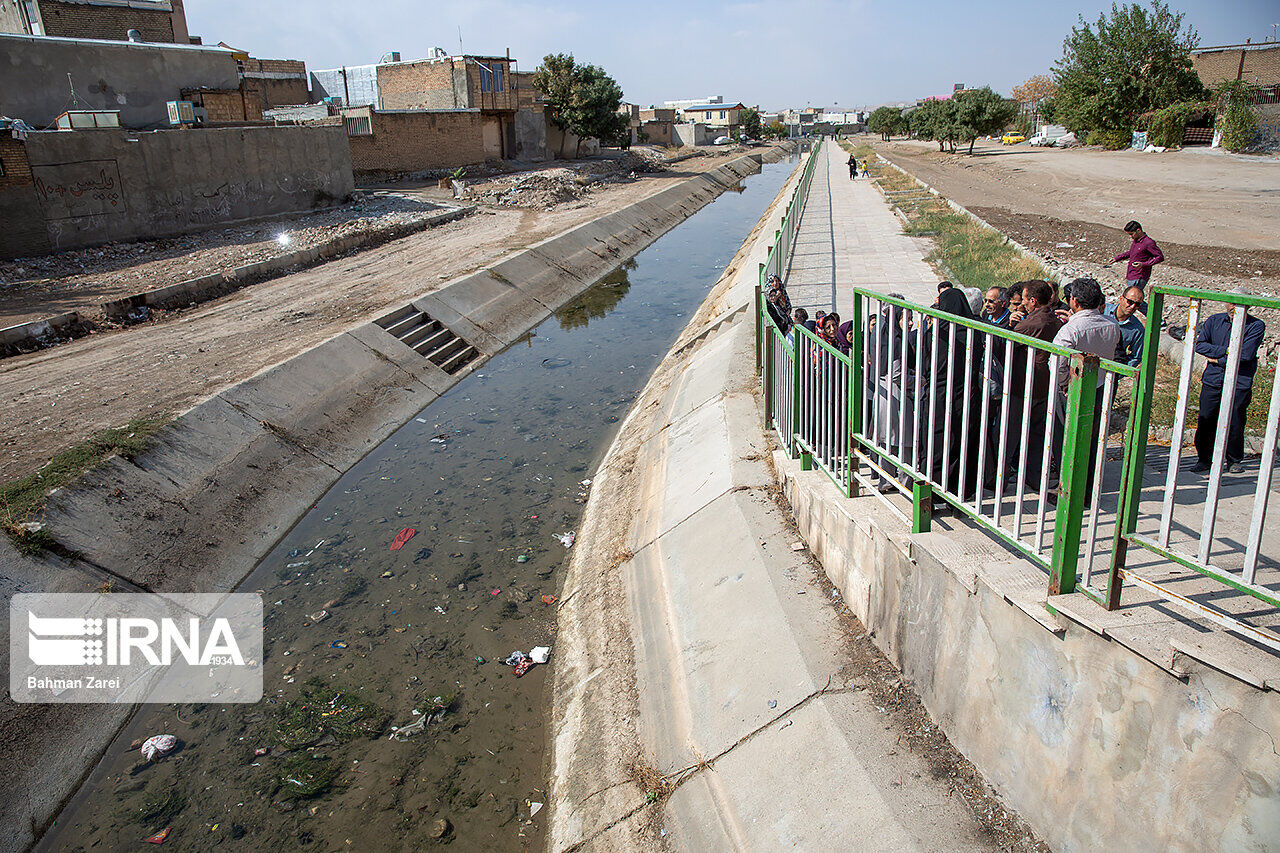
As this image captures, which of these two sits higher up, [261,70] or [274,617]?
[261,70]

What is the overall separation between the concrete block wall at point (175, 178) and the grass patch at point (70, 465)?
37.8 feet

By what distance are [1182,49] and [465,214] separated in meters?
44.4

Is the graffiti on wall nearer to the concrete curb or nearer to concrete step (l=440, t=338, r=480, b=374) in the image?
the concrete curb

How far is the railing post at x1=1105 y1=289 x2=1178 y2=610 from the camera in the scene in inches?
96.2

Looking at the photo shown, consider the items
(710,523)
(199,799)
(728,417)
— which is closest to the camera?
(199,799)

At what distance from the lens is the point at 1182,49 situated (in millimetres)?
42969

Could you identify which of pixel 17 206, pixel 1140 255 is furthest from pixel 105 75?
pixel 1140 255

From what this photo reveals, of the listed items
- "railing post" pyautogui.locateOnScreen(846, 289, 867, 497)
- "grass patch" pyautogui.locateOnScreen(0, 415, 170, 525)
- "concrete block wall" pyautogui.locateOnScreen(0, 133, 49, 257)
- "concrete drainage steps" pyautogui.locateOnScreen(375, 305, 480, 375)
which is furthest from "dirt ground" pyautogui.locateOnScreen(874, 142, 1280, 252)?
"concrete block wall" pyautogui.locateOnScreen(0, 133, 49, 257)

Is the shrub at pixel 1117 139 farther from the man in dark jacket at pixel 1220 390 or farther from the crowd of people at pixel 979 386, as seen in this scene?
the crowd of people at pixel 979 386

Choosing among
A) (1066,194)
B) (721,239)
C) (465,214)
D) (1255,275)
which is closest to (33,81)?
(465,214)

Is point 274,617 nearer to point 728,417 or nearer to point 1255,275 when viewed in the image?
point 728,417

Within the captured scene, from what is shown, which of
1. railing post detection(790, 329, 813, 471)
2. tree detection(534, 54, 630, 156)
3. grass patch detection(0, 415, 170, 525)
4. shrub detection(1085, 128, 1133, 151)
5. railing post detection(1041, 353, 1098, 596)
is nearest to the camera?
railing post detection(1041, 353, 1098, 596)

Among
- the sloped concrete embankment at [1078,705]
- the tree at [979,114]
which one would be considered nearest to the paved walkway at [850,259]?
the sloped concrete embankment at [1078,705]

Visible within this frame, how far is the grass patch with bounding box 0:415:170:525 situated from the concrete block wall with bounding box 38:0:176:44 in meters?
25.3
